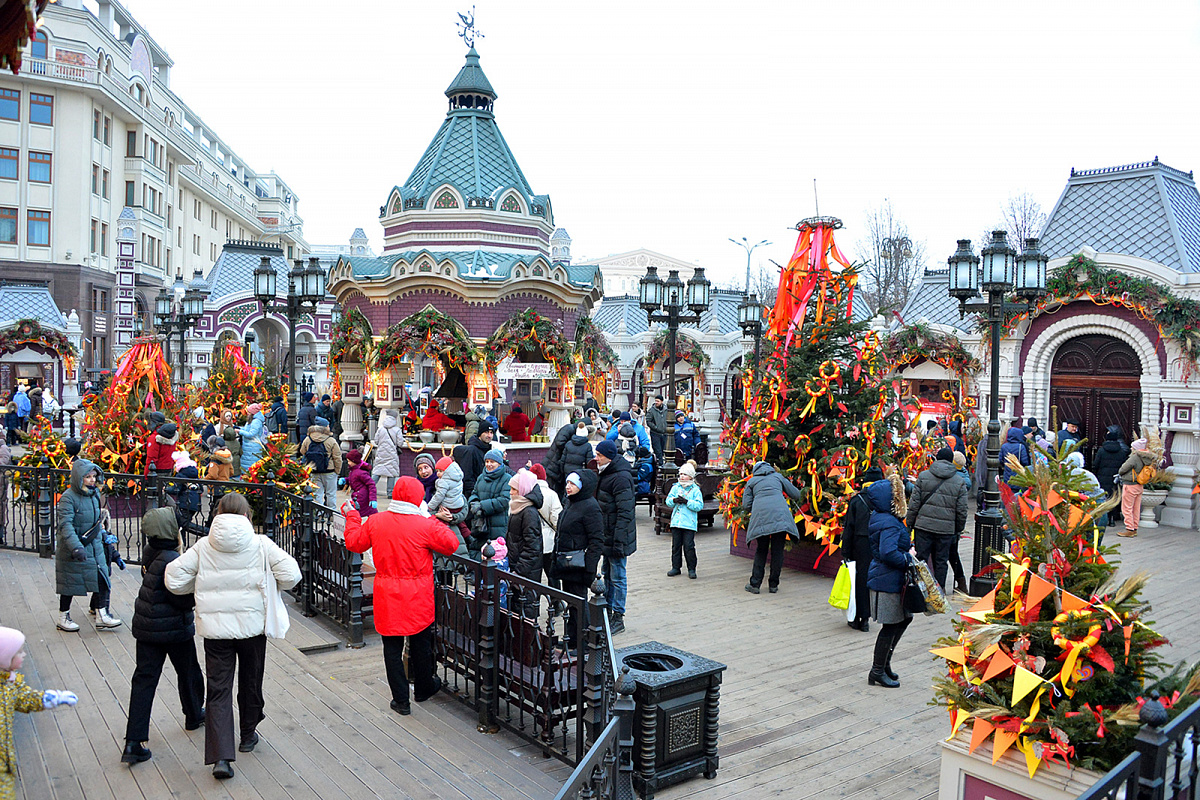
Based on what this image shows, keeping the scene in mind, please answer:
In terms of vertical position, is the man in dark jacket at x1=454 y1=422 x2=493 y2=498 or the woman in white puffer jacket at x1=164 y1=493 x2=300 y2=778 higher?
the man in dark jacket at x1=454 y1=422 x2=493 y2=498

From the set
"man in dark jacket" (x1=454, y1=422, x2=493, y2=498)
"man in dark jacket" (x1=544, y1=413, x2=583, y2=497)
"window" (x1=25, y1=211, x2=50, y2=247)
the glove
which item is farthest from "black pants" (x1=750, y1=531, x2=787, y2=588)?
"window" (x1=25, y1=211, x2=50, y2=247)

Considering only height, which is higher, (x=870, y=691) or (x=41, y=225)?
(x=41, y=225)

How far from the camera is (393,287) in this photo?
1691 centimetres

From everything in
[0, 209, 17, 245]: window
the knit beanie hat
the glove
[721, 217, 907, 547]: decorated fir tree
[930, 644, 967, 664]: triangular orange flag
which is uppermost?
[0, 209, 17, 245]: window

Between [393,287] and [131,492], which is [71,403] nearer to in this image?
[393,287]

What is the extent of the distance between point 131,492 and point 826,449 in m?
9.06

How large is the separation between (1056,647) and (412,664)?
439cm

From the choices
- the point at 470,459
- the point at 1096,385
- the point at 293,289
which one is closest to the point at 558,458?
the point at 470,459

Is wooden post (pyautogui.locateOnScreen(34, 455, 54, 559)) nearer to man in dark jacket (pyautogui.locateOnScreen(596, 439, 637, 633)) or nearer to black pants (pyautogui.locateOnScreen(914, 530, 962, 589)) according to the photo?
man in dark jacket (pyautogui.locateOnScreen(596, 439, 637, 633))

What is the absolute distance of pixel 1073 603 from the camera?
3.98 meters

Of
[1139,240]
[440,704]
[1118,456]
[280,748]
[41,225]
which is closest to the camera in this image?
[280,748]

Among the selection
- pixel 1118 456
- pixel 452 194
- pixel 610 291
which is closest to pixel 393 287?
pixel 452 194

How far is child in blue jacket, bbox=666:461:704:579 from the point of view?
32.8 feet

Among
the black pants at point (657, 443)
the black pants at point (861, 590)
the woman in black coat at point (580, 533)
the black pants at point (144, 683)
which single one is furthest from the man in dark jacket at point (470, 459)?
the black pants at point (657, 443)
